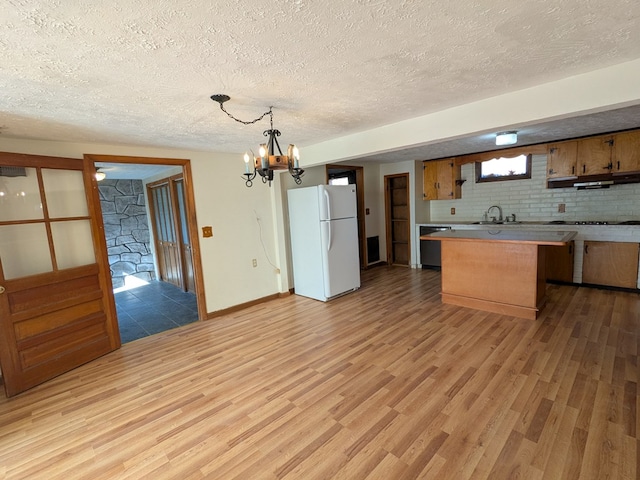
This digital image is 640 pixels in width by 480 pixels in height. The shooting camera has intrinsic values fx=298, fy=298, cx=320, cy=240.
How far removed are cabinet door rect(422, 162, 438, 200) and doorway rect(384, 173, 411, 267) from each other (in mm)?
429

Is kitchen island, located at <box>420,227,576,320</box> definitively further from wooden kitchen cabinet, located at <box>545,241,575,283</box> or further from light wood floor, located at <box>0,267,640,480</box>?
wooden kitchen cabinet, located at <box>545,241,575,283</box>

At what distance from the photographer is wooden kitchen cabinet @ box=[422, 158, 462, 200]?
554 centimetres

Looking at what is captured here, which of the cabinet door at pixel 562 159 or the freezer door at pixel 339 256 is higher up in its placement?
the cabinet door at pixel 562 159

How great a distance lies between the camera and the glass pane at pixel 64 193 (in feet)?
9.30

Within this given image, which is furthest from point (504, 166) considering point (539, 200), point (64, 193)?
point (64, 193)

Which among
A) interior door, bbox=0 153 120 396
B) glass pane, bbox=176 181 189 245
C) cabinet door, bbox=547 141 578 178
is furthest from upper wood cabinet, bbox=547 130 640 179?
interior door, bbox=0 153 120 396

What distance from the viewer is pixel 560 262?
440 cm

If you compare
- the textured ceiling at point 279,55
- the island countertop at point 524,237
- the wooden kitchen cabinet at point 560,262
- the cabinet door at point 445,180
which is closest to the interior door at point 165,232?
the textured ceiling at point 279,55

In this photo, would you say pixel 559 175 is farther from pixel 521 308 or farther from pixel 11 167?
pixel 11 167

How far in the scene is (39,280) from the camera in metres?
2.68

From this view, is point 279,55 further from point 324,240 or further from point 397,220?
point 397,220

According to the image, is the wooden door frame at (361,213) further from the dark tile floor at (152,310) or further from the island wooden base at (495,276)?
the dark tile floor at (152,310)

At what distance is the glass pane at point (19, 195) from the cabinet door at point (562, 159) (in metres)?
6.33

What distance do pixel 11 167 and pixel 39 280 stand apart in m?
1.02
